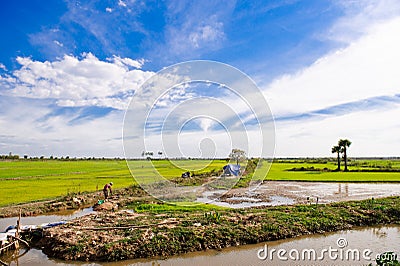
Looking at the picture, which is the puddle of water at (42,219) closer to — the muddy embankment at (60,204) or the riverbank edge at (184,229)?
the muddy embankment at (60,204)

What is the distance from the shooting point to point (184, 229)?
10914mm

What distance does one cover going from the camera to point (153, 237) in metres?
10.1

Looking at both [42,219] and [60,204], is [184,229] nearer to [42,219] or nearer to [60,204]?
[42,219]

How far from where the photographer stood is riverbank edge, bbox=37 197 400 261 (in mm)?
9516

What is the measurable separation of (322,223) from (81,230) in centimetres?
993

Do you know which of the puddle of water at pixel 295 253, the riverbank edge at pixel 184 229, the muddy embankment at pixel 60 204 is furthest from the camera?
the muddy embankment at pixel 60 204

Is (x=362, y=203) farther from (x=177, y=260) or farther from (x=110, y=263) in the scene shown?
(x=110, y=263)

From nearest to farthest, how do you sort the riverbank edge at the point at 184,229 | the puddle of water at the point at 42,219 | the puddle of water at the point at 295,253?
1. the puddle of water at the point at 295,253
2. the riverbank edge at the point at 184,229
3. the puddle of water at the point at 42,219

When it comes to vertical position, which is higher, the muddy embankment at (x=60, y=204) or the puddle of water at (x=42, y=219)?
the muddy embankment at (x=60, y=204)

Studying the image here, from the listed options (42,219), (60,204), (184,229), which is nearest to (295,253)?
(184,229)

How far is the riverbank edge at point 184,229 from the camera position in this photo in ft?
31.2

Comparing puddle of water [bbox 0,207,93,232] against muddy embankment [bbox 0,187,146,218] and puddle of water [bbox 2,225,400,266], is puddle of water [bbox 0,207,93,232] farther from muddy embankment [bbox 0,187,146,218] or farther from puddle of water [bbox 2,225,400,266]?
puddle of water [bbox 2,225,400,266]

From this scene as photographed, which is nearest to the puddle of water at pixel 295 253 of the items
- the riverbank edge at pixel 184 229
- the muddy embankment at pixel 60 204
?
the riverbank edge at pixel 184 229

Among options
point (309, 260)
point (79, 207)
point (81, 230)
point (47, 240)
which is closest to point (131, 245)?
point (81, 230)
